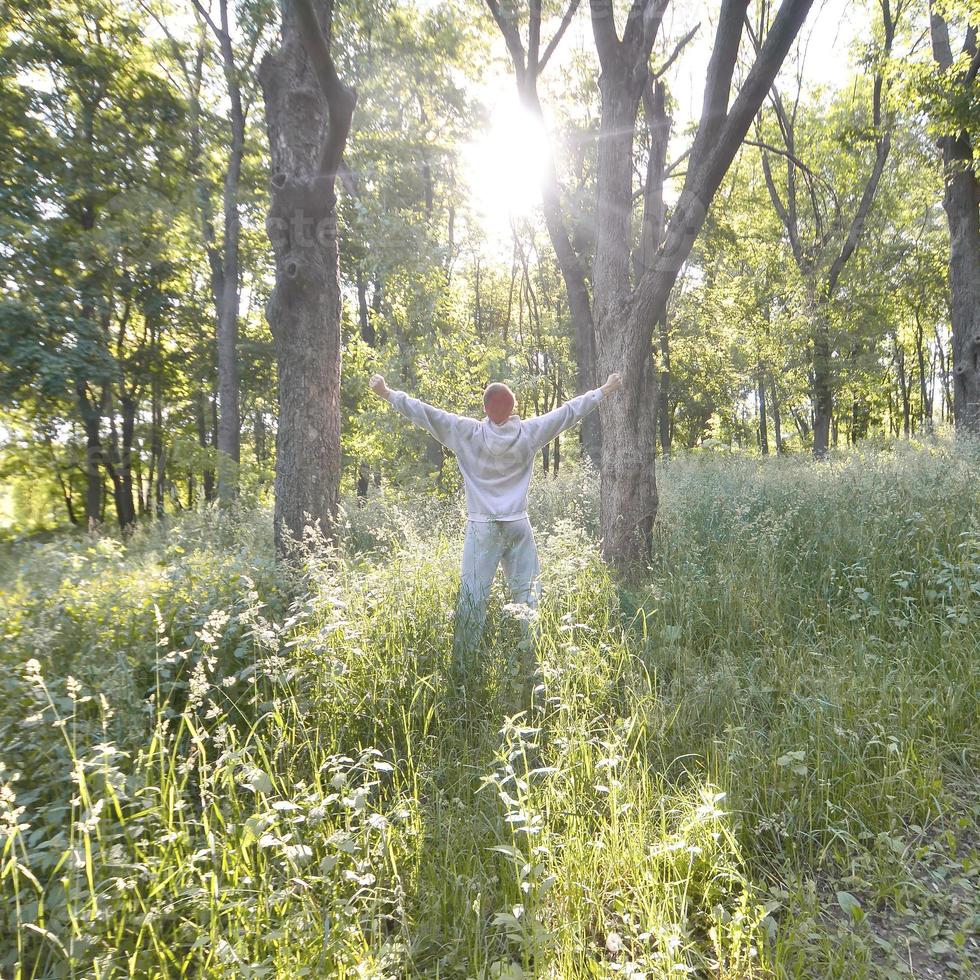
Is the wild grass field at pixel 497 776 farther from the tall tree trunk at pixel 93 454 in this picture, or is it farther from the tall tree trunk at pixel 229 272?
the tall tree trunk at pixel 93 454

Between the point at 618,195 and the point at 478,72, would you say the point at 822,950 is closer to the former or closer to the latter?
the point at 618,195

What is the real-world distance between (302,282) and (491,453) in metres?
2.66

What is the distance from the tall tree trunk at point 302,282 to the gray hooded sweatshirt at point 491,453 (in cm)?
133

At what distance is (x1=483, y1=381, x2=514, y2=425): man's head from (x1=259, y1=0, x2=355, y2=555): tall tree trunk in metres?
1.92

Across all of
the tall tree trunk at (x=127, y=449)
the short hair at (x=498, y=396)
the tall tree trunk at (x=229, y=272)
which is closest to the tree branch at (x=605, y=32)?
the short hair at (x=498, y=396)

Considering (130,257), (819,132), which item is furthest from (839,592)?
(130,257)

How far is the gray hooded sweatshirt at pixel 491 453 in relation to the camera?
458cm

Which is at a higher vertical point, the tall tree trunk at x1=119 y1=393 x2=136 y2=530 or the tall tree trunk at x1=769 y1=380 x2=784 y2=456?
the tall tree trunk at x1=769 y1=380 x2=784 y2=456

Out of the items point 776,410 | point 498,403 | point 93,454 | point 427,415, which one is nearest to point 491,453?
point 498,403

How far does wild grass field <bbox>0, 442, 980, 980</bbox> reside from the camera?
1.90 metres

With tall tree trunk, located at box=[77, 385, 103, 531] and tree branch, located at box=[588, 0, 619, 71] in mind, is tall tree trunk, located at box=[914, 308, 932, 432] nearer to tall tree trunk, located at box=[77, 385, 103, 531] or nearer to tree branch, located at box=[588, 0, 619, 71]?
tree branch, located at box=[588, 0, 619, 71]

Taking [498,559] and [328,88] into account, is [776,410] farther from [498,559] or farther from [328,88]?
[328,88]

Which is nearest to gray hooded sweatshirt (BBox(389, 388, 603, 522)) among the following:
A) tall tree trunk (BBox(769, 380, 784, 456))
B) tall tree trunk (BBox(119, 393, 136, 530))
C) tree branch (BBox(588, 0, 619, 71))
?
tree branch (BBox(588, 0, 619, 71))

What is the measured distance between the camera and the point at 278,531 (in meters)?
5.72
